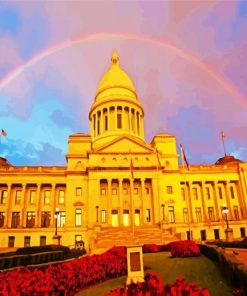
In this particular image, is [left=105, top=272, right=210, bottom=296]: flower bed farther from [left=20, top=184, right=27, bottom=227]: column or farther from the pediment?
[left=20, top=184, right=27, bottom=227]: column

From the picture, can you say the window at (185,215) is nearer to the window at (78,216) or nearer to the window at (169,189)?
the window at (169,189)

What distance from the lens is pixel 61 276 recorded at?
11664mm

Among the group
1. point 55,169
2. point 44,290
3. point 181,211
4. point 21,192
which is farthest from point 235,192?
point 44,290

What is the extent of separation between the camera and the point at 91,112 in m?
74.4

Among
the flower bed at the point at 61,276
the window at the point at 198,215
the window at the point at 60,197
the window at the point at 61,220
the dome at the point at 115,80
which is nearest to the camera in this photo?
the flower bed at the point at 61,276

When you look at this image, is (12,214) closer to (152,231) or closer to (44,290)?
(152,231)

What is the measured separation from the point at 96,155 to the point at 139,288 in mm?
49810

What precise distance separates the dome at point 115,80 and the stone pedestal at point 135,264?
66.9 metres

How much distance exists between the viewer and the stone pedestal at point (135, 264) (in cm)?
1239

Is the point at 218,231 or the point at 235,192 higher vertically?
the point at 235,192

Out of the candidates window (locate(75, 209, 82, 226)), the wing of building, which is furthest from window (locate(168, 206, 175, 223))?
window (locate(75, 209, 82, 226))

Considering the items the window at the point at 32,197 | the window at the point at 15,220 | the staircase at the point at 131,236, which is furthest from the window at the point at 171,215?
the window at the point at 15,220

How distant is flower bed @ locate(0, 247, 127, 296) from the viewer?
972 cm

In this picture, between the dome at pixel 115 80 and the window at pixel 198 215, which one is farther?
the dome at pixel 115 80
